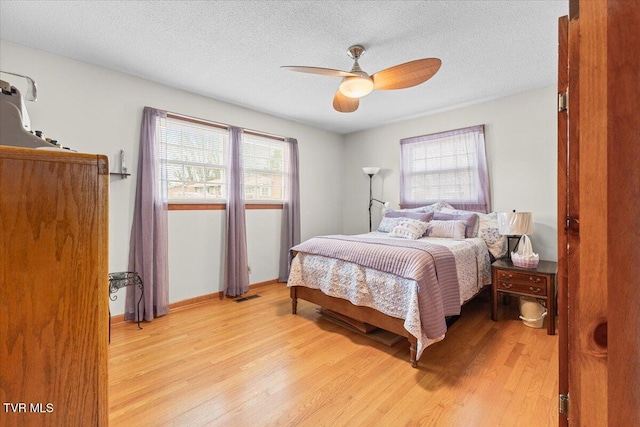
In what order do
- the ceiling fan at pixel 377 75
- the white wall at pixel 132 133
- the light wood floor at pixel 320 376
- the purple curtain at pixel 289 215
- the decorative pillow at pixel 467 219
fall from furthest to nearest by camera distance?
1. the purple curtain at pixel 289 215
2. the decorative pillow at pixel 467 219
3. the white wall at pixel 132 133
4. the ceiling fan at pixel 377 75
5. the light wood floor at pixel 320 376

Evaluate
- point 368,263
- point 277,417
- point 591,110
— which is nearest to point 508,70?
point 368,263

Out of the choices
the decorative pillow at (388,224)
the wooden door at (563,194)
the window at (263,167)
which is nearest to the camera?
the wooden door at (563,194)

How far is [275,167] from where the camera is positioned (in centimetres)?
412

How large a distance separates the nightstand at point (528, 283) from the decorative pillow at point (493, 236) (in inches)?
12.2

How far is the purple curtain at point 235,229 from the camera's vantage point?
3.44m

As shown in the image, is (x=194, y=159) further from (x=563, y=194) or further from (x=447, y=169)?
(x=563, y=194)

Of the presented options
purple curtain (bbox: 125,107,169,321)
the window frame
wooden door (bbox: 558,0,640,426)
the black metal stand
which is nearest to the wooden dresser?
wooden door (bbox: 558,0,640,426)

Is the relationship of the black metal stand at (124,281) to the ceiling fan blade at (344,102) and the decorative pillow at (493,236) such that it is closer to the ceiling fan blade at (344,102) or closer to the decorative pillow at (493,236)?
the ceiling fan blade at (344,102)

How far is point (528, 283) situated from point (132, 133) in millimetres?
3998

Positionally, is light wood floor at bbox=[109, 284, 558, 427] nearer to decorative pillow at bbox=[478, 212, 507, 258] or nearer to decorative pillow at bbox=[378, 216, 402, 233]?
decorative pillow at bbox=[478, 212, 507, 258]

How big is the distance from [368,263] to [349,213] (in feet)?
9.28

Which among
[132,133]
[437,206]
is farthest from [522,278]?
[132,133]

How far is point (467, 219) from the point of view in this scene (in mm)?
3230

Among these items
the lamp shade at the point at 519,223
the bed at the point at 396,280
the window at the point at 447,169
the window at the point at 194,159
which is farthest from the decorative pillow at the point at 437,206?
the window at the point at 194,159
